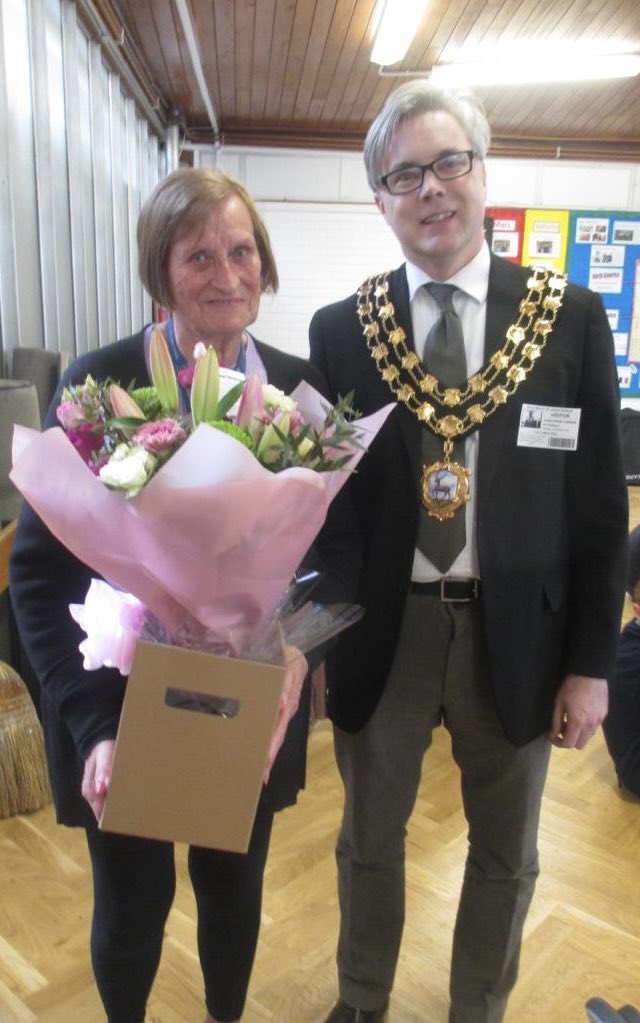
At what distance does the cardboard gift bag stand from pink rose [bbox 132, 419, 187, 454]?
220mm

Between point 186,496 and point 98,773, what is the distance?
46 cm

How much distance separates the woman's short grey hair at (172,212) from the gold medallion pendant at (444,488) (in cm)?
49

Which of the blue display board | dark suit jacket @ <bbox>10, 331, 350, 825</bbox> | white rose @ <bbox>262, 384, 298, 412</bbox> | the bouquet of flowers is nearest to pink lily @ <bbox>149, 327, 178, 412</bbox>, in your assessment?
the bouquet of flowers

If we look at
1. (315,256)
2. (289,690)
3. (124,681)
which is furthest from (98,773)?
(315,256)

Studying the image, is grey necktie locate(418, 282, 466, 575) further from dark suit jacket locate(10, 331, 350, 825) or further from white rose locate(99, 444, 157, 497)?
white rose locate(99, 444, 157, 497)

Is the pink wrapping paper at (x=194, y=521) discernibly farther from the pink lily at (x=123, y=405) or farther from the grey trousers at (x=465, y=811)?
the grey trousers at (x=465, y=811)

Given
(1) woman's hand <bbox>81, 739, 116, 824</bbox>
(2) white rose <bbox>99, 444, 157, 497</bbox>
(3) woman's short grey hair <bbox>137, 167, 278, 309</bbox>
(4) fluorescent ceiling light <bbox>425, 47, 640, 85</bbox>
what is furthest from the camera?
(4) fluorescent ceiling light <bbox>425, 47, 640, 85</bbox>

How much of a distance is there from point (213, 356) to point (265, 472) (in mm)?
163

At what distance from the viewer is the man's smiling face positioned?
1.18 metres

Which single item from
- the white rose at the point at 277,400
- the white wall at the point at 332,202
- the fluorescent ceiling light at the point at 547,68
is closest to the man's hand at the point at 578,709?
the white rose at the point at 277,400

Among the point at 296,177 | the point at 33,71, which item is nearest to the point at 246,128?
the point at 296,177

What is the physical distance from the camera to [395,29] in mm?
4457

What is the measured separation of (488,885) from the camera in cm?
138

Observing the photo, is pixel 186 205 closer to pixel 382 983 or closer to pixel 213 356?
pixel 213 356
